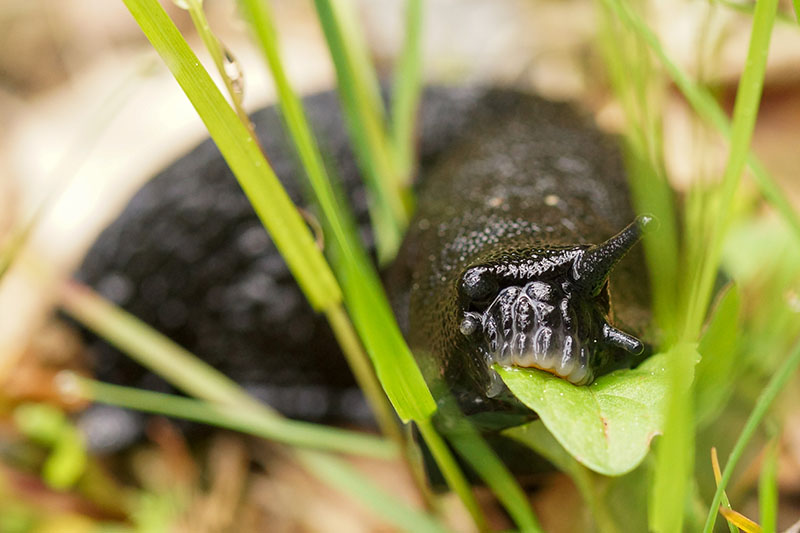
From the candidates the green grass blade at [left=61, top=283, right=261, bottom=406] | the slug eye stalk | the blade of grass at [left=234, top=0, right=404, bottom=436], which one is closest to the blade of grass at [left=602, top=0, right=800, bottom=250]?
the slug eye stalk

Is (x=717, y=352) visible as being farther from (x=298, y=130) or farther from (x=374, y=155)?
(x=374, y=155)

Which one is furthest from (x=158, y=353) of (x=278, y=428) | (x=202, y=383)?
(x=278, y=428)

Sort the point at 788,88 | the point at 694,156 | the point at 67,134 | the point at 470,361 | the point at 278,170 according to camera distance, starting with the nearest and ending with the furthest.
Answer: the point at 470,361, the point at 694,156, the point at 278,170, the point at 788,88, the point at 67,134

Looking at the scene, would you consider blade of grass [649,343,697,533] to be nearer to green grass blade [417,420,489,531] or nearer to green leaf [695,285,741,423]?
green leaf [695,285,741,423]

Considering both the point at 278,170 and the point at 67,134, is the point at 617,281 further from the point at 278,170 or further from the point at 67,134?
the point at 67,134

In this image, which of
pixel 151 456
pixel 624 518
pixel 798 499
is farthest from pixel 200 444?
pixel 798 499

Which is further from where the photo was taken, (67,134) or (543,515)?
(67,134)
